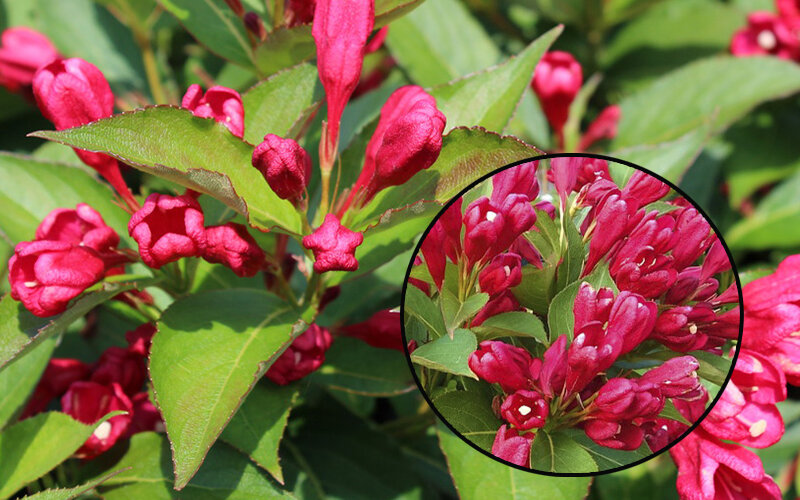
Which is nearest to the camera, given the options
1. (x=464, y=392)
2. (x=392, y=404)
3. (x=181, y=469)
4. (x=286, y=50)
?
(x=181, y=469)

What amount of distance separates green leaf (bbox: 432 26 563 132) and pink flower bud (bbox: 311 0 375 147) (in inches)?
8.1

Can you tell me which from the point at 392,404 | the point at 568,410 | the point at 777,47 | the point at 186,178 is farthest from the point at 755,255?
the point at 186,178

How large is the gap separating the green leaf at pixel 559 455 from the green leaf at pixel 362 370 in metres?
0.25

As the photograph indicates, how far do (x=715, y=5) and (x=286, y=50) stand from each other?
1433 millimetres

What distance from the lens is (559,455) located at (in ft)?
3.44

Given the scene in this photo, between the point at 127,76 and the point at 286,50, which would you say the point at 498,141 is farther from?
the point at 127,76

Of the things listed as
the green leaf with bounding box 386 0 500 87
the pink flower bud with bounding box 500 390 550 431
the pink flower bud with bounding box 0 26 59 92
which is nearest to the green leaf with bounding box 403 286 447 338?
the pink flower bud with bounding box 500 390 550 431

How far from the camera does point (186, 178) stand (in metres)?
0.90

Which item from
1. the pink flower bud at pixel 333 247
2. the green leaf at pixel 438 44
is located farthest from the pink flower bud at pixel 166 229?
the green leaf at pixel 438 44

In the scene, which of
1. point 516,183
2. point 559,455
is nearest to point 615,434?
point 559,455

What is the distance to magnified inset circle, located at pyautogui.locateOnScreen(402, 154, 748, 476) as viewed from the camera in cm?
96

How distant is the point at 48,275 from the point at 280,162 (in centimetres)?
32

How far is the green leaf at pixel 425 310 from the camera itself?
99 cm

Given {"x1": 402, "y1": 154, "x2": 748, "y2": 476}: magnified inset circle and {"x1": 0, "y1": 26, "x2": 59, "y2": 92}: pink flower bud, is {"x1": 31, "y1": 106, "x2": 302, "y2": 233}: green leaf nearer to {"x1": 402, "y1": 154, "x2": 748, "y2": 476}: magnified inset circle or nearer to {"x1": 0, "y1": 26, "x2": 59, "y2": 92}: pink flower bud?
{"x1": 402, "y1": 154, "x2": 748, "y2": 476}: magnified inset circle
